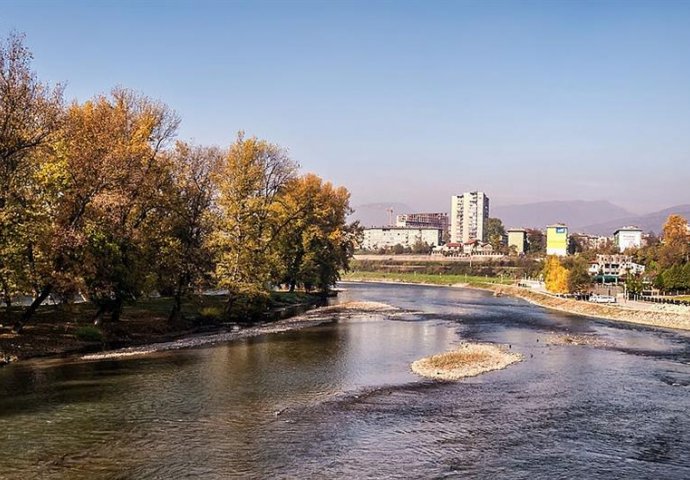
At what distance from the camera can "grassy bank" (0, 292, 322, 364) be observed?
1483 inches

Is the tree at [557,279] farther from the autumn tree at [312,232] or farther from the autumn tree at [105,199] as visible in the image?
the autumn tree at [105,199]

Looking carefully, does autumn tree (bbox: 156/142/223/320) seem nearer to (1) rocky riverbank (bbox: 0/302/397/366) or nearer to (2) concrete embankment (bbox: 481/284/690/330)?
(1) rocky riverbank (bbox: 0/302/397/366)

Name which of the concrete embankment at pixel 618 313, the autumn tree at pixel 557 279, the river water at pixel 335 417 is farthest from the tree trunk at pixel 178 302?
the autumn tree at pixel 557 279

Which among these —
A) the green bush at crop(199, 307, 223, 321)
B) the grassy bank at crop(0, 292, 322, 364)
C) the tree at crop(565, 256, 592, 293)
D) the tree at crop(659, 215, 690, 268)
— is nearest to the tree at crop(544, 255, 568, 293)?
the tree at crop(565, 256, 592, 293)

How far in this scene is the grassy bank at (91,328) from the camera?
124ft

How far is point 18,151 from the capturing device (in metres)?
35.7

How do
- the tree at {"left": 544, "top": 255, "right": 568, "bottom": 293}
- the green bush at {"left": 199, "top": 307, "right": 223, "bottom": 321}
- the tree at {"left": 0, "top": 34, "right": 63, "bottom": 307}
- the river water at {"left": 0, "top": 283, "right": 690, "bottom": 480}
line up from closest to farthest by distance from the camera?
the river water at {"left": 0, "top": 283, "right": 690, "bottom": 480} < the tree at {"left": 0, "top": 34, "right": 63, "bottom": 307} < the green bush at {"left": 199, "top": 307, "right": 223, "bottom": 321} < the tree at {"left": 544, "top": 255, "right": 568, "bottom": 293}

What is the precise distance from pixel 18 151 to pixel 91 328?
45.6ft

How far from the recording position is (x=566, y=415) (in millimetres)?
26062

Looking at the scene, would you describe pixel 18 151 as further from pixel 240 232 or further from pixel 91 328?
pixel 240 232

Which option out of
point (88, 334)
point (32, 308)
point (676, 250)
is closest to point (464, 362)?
point (88, 334)

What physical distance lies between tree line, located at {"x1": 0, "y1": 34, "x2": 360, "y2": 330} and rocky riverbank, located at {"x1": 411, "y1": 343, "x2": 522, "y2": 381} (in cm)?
2328

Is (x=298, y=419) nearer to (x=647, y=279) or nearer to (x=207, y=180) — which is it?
(x=207, y=180)

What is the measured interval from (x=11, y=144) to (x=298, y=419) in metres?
24.9
